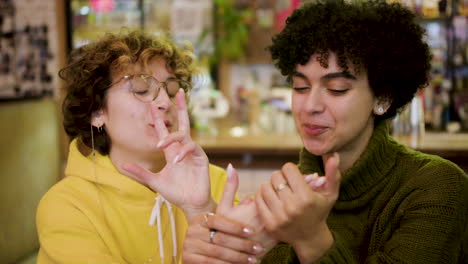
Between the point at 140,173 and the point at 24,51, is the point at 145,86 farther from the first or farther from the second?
the point at 24,51

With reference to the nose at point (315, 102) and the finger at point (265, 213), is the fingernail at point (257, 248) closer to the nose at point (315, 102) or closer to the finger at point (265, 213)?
the finger at point (265, 213)

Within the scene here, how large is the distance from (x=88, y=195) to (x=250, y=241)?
1.71 ft

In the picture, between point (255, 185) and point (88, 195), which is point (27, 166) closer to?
point (88, 195)

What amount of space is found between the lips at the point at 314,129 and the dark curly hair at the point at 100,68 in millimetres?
480

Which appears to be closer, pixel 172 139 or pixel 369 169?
pixel 172 139

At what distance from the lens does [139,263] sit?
1.44 m

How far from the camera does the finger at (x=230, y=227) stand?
1107mm

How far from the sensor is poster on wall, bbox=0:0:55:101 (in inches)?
145

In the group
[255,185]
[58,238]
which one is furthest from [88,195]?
[255,185]

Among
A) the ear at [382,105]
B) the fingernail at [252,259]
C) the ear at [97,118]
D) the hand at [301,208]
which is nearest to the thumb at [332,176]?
the hand at [301,208]

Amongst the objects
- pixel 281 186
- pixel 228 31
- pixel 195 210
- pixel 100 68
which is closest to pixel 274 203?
pixel 281 186

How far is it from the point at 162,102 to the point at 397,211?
686mm

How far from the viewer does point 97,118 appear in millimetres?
1593

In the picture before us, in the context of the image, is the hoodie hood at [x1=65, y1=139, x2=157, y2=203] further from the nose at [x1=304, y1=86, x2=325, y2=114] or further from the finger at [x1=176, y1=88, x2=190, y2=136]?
the nose at [x1=304, y1=86, x2=325, y2=114]
